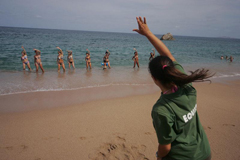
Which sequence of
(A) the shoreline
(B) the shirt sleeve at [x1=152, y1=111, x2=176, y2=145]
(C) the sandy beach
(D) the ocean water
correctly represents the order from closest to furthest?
(B) the shirt sleeve at [x1=152, y1=111, x2=176, y2=145] → (C) the sandy beach → (A) the shoreline → (D) the ocean water

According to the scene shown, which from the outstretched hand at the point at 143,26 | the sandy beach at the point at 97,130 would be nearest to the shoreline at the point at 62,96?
the sandy beach at the point at 97,130

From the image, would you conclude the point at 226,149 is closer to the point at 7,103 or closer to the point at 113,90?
the point at 113,90

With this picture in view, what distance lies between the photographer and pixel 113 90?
7469mm

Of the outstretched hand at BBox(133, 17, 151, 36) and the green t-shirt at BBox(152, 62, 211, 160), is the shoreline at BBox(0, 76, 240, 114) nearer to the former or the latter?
the outstretched hand at BBox(133, 17, 151, 36)

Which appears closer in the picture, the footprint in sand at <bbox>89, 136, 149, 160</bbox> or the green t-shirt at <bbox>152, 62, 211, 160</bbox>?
the green t-shirt at <bbox>152, 62, 211, 160</bbox>

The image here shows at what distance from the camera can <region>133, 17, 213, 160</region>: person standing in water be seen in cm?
137

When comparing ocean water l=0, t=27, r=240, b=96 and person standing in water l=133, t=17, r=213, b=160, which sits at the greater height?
person standing in water l=133, t=17, r=213, b=160

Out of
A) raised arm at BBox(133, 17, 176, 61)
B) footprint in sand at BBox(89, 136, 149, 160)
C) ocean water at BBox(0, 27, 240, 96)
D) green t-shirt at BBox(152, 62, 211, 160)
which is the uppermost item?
raised arm at BBox(133, 17, 176, 61)

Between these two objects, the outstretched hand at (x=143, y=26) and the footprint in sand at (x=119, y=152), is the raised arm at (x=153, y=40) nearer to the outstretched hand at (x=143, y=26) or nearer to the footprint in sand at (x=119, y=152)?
the outstretched hand at (x=143, y=26)

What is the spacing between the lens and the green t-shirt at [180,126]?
1.35 metres

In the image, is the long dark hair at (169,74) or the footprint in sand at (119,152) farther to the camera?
the footprint in sand at (119,152)

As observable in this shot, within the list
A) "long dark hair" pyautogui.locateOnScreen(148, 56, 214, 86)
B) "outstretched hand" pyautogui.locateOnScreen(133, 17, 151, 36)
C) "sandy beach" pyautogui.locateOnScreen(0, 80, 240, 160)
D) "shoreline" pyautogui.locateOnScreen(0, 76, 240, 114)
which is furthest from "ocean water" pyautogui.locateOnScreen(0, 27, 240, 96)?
"long dark hair" pyautogui.locateOnScreen(148, 56, 214, 86)

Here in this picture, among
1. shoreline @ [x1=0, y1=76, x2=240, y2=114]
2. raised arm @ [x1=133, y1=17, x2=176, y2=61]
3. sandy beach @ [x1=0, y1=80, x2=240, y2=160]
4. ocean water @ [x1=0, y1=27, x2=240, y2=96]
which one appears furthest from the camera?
ocean water @ [x1=0, y1=27, x2=240, y2=96]

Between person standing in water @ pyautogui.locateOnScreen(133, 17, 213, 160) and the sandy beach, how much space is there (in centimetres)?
194
